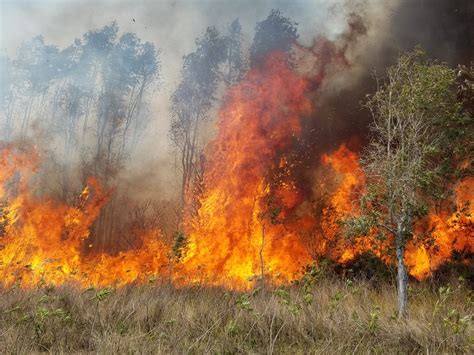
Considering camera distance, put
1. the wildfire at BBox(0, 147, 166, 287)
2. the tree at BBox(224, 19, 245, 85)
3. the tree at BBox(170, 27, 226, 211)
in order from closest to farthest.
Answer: the wildfire at BBox(0, 147, 166, 287) → the tree at BBox(170, 27, 226, 211) → the tree at BBox(224, 19, 245, 85)

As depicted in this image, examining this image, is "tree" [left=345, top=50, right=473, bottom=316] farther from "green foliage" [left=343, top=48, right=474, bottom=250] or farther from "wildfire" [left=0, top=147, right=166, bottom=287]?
"wildfire" [left=0, top=147, right=166, bottom=287]

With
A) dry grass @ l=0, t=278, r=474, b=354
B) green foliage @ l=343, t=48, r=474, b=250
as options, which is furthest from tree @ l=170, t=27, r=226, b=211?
dry grass @ l=0, t=278, r=474, b=354

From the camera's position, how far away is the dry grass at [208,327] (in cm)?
525

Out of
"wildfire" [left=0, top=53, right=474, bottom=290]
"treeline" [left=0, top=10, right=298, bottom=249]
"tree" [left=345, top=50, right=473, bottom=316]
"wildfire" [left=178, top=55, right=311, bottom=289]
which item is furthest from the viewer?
"treeline" [left=0, top=10, right=298, bottom=249]

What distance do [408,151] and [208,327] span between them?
8052mm

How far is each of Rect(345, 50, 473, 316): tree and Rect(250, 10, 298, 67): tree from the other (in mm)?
15949

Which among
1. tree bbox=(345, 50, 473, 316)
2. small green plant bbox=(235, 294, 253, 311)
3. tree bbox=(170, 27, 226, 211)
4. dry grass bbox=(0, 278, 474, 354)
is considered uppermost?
tree bbox=(170, 27, 226, 211)

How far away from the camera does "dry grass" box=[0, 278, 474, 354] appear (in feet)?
17.2

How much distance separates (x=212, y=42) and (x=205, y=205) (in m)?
13.1

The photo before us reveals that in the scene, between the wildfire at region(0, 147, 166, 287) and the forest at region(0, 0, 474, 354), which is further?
the wildfire at region(0, 147, 166, 287)

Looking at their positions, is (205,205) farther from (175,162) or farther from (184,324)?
(184,324)

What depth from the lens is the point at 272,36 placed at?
93.4 ft

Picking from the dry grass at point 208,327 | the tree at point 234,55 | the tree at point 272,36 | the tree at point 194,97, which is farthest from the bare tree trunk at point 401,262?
the tree at point 272,36

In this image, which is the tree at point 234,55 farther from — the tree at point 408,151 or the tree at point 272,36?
the tree at point 408,151
